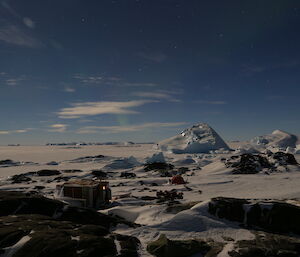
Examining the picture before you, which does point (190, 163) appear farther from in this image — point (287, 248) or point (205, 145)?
point (287, 248)

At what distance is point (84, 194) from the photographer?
851 inches

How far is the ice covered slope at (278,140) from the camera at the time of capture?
4080 inches

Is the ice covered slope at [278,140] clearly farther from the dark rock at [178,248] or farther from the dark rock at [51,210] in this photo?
the dark rock at [178,248]

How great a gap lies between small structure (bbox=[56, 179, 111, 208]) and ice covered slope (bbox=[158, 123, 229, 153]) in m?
70.3

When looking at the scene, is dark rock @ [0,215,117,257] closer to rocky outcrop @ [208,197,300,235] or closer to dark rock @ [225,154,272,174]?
rocky outcrop @ [208,197,300,235]

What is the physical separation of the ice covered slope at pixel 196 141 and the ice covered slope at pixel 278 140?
76.5 feet

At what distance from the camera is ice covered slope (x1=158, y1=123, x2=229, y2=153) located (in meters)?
90.4

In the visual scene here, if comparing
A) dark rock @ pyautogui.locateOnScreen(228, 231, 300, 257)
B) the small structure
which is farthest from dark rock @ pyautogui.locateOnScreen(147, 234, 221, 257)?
the small structure

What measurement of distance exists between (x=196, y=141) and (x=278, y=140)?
42034 millimetres

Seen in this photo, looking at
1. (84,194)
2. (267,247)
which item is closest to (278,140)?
(84,194)

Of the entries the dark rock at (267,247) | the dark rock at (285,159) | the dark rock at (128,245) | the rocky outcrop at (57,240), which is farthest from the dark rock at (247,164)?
the dark rock at (128,245)

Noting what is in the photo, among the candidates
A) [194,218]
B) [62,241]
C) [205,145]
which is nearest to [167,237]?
[194,218]

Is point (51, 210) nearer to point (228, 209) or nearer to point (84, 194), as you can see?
point (84, 194)

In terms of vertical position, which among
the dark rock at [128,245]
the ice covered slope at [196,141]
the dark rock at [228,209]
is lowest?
the dark rock at [128,245]
